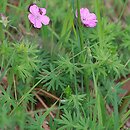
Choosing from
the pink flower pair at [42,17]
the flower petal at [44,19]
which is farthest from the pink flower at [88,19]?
the flower petal at [44,19]

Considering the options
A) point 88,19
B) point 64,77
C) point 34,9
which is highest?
point 34,9

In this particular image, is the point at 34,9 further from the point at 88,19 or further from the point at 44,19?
the point at 88,19

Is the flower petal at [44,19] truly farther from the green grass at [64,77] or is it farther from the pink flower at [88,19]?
the pink flower at [88,19]

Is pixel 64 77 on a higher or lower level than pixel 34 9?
lower

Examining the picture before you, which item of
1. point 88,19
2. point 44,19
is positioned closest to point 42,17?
point 44,19

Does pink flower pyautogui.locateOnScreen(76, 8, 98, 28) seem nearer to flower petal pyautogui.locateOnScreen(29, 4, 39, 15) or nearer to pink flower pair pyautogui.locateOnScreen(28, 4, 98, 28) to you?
pink flower pair pyautogui.locateOnScreen(28, 4, 98, 28)

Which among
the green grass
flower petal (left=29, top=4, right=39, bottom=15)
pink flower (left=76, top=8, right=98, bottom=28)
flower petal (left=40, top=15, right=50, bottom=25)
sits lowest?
the green grass

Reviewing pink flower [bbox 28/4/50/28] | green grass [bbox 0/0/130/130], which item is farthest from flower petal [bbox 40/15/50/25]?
green grass [bbox 0/0/130/130]

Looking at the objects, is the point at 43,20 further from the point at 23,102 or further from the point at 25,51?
the point at 23,102
